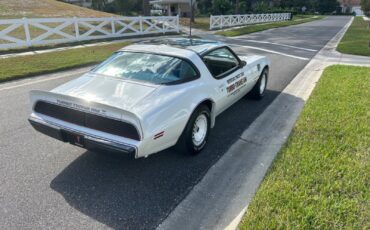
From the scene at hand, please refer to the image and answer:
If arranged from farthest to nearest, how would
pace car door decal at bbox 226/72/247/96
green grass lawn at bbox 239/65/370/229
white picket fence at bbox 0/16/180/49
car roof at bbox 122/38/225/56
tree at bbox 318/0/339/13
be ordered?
tree at bbox 318/0/339/13
white picket fence at bbox 0/16/180/49
pace car door decal at bbox 226/72/247/96
car roof at bbox 122/38/225/56
green grass lawn at bbox 239/65/370/229

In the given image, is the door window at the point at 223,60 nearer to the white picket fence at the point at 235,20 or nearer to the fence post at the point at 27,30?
the fence post at the point at 27,30

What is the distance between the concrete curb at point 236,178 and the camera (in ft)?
8.91

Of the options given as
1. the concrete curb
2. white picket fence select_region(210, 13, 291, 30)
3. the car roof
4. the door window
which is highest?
white picket fence select_region(210, 13, 291, 30)

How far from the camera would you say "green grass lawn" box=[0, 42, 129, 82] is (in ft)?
26.5

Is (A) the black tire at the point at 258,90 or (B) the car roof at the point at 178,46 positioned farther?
(A) the black tire at the point at 258,90

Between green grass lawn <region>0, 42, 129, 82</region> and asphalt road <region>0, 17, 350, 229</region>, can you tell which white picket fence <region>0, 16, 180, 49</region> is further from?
asphalt road <region>0, 17, 350, 229</region>

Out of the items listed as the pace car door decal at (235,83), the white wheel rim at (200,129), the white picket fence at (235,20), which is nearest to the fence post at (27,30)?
the pace car door decal at (235,83)

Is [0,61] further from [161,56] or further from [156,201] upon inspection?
[156,201]

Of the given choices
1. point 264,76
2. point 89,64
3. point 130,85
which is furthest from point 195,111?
point 89,64

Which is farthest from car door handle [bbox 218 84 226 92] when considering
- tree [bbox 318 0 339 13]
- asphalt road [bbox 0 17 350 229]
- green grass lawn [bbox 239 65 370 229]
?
tree [bbox 318 0 339 13]

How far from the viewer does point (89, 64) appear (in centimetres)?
962

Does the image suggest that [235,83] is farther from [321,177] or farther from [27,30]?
[27,30]

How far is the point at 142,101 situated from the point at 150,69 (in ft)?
2.70

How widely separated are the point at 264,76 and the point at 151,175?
390 cm
